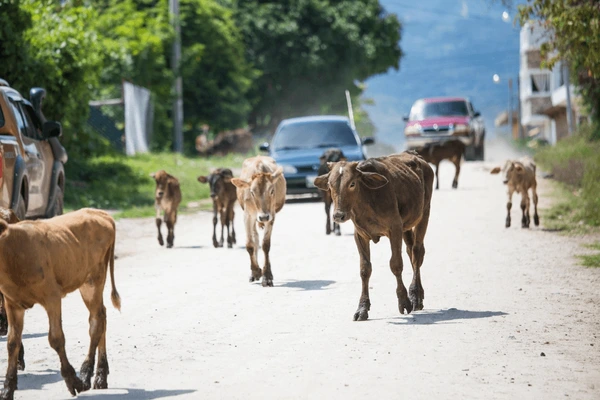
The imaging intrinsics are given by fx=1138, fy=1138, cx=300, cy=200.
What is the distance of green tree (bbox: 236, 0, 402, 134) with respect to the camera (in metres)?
58.1

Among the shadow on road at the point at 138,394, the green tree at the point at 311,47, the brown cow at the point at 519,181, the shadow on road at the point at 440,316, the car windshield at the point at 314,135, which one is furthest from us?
the green tree at the point at 311,47

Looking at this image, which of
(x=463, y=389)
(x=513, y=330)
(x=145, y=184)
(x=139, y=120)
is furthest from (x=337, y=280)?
(x=139, y=120)

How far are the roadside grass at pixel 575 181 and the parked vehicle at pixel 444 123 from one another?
10.1 ft

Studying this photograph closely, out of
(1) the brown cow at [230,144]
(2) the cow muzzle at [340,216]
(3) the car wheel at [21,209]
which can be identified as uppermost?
(2) the cow muzzle at [340,216]

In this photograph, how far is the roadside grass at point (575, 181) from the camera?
20.0 meters

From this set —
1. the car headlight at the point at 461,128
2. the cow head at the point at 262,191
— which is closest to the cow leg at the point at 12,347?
the cow head at the point at 262,191

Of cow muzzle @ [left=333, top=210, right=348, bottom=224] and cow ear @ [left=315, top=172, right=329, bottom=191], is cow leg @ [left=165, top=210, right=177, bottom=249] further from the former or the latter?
cow muzzle @ [left=333, top=210, right=348, bottom=224]

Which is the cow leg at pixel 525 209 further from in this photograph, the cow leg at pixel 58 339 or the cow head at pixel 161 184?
the cow leg at pixel 58 339

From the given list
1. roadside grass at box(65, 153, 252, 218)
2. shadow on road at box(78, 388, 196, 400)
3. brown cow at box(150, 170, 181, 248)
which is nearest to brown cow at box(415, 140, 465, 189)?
roadside grass at box(65, 153, 252, 218)

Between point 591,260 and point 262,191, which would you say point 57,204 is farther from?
point 591,260

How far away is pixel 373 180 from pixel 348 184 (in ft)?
0.87

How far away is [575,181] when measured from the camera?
2670 centimetres

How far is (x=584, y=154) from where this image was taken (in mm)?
30422

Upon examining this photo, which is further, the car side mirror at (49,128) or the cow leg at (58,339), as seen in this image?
the car side mirror at (49,128)
